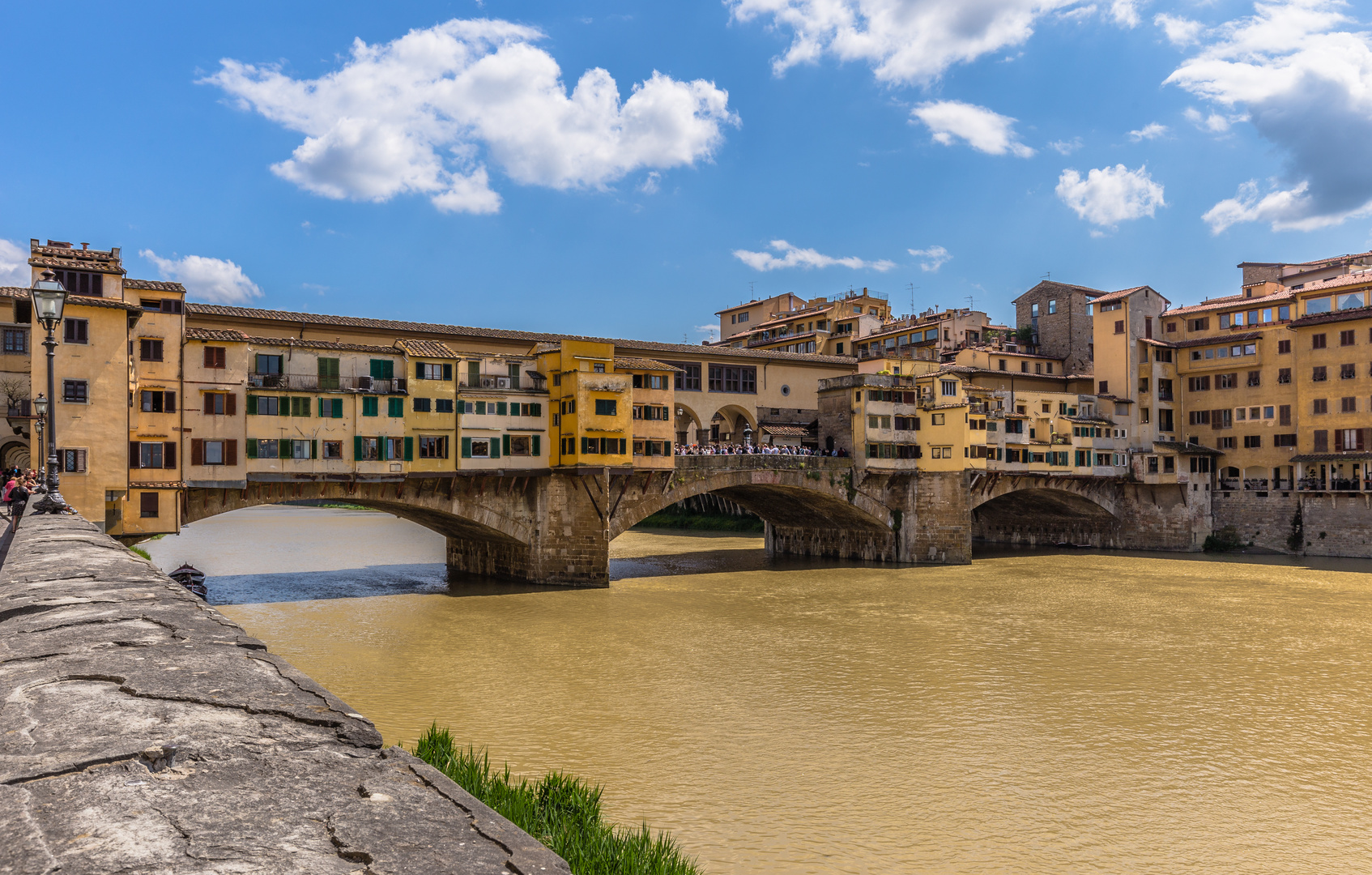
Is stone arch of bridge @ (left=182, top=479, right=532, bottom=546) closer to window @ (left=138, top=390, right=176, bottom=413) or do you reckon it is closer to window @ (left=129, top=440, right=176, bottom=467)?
window @ (left=129, top=440, right=176, bottom=467)

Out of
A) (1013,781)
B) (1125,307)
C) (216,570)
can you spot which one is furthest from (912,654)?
(1125,307)

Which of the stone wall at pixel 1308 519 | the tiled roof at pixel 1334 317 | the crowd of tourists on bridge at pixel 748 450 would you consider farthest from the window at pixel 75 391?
the stone wall at pixel 1308 519

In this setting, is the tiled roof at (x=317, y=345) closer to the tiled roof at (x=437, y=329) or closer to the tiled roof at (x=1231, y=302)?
the tiled roof at (x=437, y=329)

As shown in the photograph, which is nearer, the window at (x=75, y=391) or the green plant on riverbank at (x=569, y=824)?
the green plant on riverbank at (x=569, y=824)

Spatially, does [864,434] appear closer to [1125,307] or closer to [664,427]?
[664,427]

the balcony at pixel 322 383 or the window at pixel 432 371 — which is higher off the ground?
the window at pixel 432 371

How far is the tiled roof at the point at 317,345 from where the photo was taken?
107ft

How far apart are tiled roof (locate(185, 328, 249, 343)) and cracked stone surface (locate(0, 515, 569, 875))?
2846 cm

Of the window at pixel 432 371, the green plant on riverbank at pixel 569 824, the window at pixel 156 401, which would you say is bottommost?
the green plant on riverbank at pixel 569 824

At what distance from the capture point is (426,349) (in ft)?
117

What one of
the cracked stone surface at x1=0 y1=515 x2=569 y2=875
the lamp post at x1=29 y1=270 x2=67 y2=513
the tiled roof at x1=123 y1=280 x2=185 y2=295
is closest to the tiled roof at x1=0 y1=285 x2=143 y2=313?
the tiled roof at x1=123 y1=280 x2=185 y2=295

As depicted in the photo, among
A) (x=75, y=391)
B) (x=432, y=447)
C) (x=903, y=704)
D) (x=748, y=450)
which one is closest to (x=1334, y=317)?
(x=748, y=450)

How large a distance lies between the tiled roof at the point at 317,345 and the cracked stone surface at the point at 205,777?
96.8 ft

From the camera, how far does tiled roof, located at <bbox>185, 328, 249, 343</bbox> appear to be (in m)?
30.7
